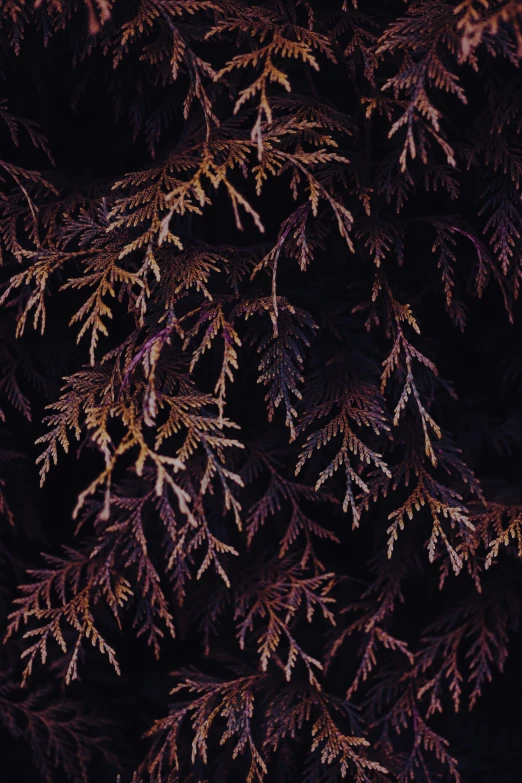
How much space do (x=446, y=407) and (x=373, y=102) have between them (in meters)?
1.56

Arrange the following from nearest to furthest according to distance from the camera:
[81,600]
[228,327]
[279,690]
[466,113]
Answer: [228,327], [81,600], [466,113], [279,690]

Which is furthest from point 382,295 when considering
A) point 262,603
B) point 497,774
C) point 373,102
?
point 497,774

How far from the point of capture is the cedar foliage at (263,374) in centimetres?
234

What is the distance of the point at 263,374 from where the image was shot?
Answer: 7.91ft

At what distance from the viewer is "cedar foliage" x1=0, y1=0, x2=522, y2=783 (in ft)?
7.67

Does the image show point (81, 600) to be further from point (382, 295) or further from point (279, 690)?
point (382, 295)

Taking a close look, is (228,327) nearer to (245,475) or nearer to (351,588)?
(245,475)

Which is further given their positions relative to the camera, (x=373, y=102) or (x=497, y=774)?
(x=497, y=774)

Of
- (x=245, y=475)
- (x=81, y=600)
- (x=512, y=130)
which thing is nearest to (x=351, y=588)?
(x=245, y=475)

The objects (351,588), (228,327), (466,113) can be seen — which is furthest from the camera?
(351,588)

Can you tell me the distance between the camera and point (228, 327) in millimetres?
2191

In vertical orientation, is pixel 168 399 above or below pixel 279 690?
above

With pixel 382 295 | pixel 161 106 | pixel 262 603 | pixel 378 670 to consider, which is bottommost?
pixel 378 670

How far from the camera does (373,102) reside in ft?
7.44
